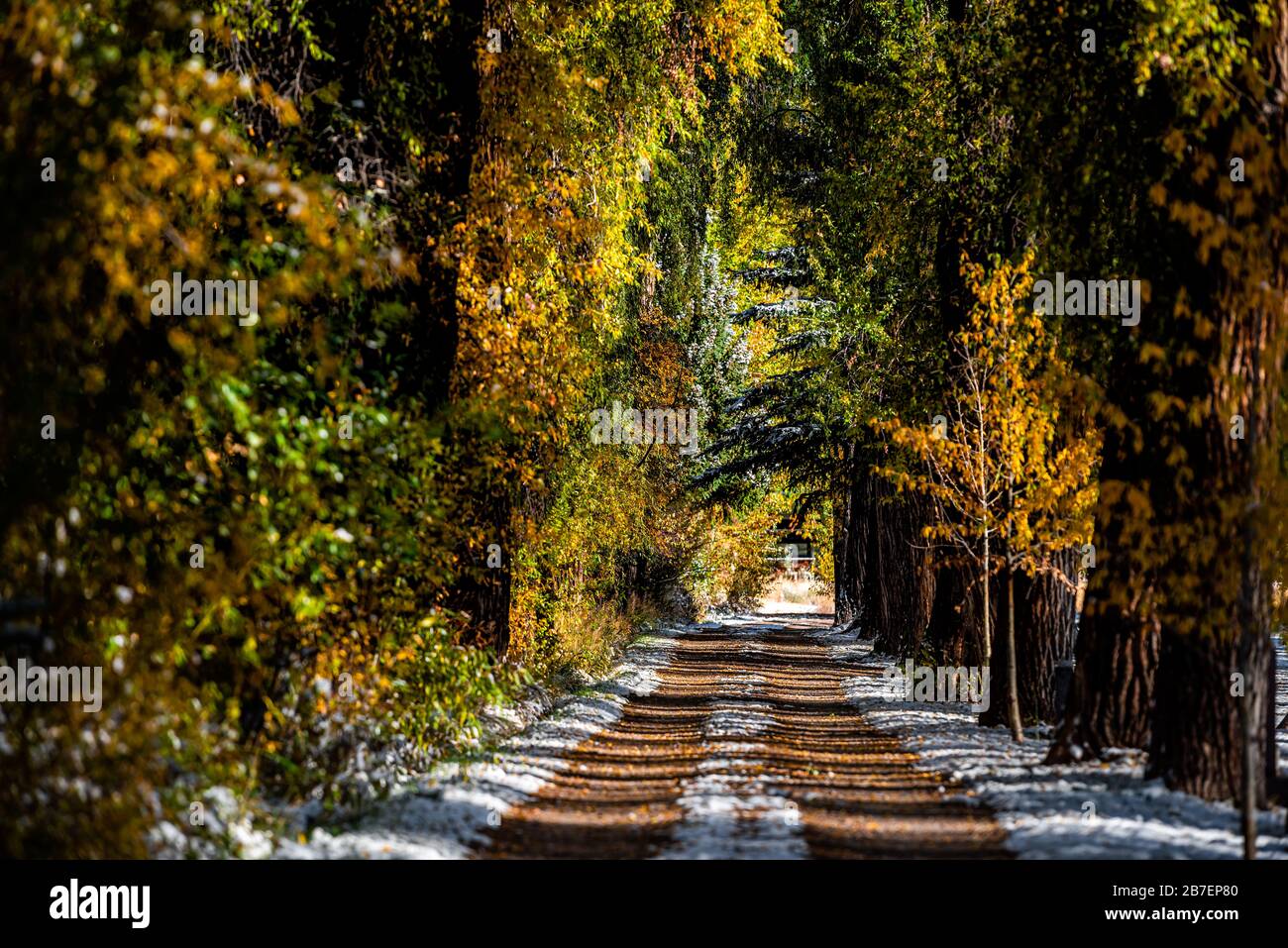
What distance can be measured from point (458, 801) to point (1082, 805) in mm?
4634

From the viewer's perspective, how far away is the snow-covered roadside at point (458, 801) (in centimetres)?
869

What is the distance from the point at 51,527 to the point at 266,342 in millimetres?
2394

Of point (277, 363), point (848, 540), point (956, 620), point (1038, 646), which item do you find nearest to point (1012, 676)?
point (1038, 646)

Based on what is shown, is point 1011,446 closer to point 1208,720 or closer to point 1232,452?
point 1232,452

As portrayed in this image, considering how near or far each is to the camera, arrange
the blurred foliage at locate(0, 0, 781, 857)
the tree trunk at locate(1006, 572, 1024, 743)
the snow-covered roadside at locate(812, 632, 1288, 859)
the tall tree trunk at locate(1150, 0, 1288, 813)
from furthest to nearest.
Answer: the tree trunk at locate(1006, 572, 1024, 743) → the snow-covered roadside at locate(812, 632, 1288, 859) → the tall tree trunk at locate(1150, 0, 1288, 813) → the blurred foliage at locate(0, 0, 781, 857)

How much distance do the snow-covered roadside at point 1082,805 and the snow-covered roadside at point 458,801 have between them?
3686 millimetres

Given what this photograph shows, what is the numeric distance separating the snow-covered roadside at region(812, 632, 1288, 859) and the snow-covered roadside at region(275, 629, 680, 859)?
12.1ft

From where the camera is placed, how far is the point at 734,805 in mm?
10977

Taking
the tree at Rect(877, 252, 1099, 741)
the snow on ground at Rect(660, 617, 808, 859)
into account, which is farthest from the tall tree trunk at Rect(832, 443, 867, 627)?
the tree at Rect(877, 252, 1099, 741)

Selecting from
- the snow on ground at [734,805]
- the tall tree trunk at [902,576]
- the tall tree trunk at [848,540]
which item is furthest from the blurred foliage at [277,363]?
the tall tree trunk at [848,540]

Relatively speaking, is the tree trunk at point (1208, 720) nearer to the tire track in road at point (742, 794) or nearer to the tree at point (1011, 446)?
the tire track in road at point (742, 794)

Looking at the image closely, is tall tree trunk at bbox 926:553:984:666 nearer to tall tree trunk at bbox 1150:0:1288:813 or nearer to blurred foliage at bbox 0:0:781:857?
blurred foliage at bbox 0:0:781:857

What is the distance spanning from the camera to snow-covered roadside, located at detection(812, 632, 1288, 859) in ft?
29.2
